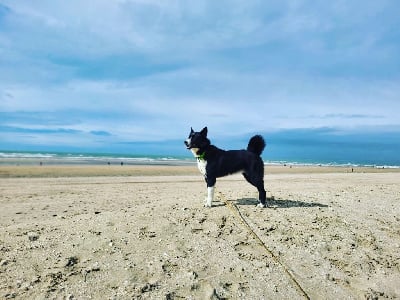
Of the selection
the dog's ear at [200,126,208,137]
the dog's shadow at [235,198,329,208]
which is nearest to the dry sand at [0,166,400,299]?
the dog's shadow at [235,198,329,208]

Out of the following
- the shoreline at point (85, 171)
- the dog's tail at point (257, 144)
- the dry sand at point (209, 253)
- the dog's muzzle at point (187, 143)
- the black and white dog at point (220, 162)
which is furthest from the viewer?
the shoreline at point (85, 171)

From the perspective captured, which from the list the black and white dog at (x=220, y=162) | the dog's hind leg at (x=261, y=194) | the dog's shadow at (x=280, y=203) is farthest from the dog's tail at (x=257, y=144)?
the dog's shadow at (x=280, y=203)

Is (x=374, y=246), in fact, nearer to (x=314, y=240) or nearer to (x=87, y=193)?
(x=314, y=240)

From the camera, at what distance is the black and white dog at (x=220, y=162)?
826cm

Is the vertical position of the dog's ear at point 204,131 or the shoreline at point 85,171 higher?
the dog's ear at point 204,131

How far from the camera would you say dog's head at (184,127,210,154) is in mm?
8125

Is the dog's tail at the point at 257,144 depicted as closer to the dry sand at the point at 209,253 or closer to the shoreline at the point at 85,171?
the dry sand at the point at 209,253

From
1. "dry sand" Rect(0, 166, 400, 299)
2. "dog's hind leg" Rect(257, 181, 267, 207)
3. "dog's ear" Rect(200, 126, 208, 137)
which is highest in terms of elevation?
"dog's ear" Rect(200, 126, 208, 137)

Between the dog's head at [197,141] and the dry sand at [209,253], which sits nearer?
the dry sand at [209,253]

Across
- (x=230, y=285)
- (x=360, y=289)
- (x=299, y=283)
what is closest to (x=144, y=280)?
A: (x=230, y=285)

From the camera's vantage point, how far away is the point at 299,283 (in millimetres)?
5590

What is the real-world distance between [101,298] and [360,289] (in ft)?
12.2

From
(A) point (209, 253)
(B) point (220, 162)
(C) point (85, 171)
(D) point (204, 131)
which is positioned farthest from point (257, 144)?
(C) point (85, 171)

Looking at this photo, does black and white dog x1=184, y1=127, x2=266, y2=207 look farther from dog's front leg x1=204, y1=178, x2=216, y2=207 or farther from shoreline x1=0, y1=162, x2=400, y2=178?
shoreline x1=0, y1=162, x2=400, y2=178
